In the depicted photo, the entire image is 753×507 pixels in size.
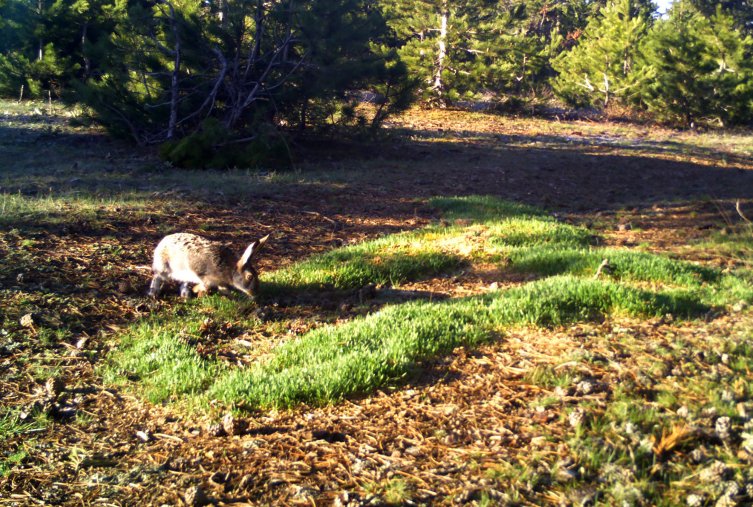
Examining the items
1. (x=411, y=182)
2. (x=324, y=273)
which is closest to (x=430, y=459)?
(x=324, y=273)

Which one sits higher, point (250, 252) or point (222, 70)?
point (222, 70)

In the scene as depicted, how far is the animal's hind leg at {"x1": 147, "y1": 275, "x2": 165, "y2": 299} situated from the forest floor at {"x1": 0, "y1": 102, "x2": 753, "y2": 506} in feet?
0.32

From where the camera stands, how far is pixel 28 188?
7.52 metres

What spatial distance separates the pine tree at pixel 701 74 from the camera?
1945cm

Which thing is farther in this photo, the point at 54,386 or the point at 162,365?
the point at 162,365

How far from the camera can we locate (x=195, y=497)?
2307 millimetres

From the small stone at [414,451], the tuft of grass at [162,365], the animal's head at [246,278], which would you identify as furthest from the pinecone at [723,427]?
the animal's head at [246,278]

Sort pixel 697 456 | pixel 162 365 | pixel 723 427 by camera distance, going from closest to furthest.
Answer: pixel 697 456, pixel 723 427, pixel 162 365

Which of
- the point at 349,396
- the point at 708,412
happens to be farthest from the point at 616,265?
the point at 349,396

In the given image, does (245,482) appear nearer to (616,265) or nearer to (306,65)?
(616,265)

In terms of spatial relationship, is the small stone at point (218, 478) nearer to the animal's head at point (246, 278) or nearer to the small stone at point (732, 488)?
the small stone at point (732, 488)

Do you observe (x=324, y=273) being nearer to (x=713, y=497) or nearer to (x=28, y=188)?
(x=713, y=497)

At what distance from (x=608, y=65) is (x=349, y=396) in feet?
78.7

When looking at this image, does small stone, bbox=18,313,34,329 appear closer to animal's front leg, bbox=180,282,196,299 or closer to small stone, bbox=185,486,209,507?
animal's front leg, bbox=180,282,196,299
